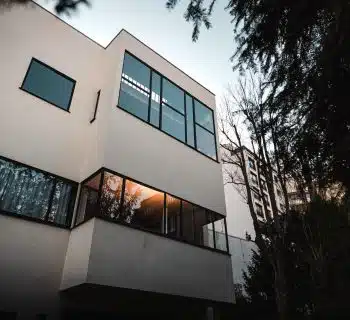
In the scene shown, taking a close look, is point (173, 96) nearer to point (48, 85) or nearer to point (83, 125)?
point (83, 125)

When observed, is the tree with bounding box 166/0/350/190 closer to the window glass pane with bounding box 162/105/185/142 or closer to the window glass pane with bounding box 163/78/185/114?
the window glass pane with bounding box 162/105/185/142

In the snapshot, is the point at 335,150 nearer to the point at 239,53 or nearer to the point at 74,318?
the point at 239,53

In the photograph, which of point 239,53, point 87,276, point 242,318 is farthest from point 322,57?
point 242,318

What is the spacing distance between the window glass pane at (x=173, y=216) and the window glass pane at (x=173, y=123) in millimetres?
2437

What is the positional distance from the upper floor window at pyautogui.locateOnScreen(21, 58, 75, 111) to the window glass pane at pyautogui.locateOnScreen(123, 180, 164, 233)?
3.42 m

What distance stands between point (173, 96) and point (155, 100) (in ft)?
3.71

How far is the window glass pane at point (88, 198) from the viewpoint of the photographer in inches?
296

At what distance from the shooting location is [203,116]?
39.2ft

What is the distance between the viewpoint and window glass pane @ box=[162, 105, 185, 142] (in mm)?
9969

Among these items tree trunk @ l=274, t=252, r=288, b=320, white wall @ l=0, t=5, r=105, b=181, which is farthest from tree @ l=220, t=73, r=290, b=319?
white wall @ l=0, t=5, r=105, b=181

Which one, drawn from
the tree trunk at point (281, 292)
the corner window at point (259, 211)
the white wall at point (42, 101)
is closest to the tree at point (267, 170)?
the tree trunk at point (281, 292)

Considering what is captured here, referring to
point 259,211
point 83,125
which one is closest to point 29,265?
point 83,125

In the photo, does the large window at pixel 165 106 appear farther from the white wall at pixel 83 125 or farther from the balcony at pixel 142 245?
the balcony at pixel 142 245

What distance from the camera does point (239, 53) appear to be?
418cm
